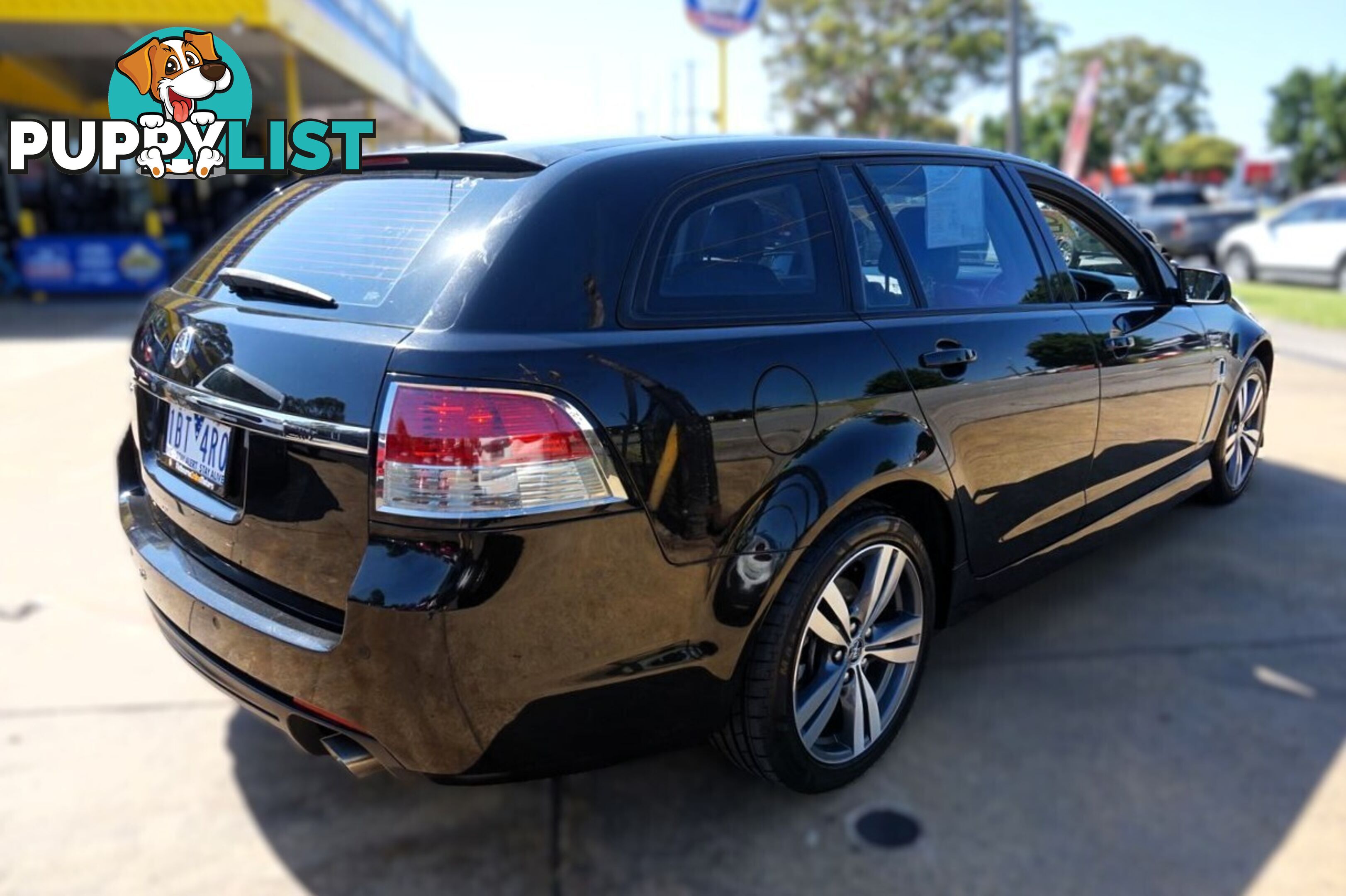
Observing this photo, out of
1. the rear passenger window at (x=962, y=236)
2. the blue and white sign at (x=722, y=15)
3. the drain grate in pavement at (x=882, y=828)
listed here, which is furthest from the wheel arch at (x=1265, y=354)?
the blue and white sign at (x=722, y=15)

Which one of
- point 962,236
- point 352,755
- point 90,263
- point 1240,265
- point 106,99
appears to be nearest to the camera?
point 352,755

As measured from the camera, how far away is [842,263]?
2670 millimetres

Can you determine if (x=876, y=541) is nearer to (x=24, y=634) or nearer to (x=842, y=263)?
(x=842, y=263)

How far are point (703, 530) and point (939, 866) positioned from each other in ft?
3.36

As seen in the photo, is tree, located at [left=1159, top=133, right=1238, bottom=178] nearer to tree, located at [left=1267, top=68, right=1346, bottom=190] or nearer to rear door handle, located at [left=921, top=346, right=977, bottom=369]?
tree, located at [left=1267, top=68, right=1346, bottom=190]

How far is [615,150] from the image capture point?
2.45 meters

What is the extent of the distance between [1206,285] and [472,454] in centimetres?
353

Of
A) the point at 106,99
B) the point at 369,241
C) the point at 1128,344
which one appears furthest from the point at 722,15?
the point at 369,241

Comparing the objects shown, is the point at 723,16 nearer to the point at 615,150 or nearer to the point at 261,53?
the point at 261,53

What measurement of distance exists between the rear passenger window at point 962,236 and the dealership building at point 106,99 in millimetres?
10816

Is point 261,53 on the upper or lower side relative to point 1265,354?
upper

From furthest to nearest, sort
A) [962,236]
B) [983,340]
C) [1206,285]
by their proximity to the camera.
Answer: [1206,285]
[962,236]
[983,340]

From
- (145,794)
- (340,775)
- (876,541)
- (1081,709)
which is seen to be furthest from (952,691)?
(145,794)

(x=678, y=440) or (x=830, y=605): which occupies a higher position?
(x=678, y=440)
